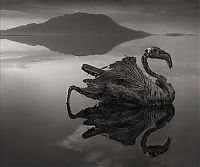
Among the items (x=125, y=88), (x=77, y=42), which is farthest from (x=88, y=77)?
(x=77, y=42)

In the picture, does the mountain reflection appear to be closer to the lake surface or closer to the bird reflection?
the lake surface

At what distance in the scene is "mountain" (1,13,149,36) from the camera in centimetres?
226

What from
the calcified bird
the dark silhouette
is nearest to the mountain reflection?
the dark silhouette

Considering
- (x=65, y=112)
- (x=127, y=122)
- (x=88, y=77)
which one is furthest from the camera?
(x=88, y=77)

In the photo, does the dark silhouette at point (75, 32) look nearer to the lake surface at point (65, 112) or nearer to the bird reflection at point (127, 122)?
the lake surface at point (65, 112)

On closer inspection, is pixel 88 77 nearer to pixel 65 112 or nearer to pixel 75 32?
pixel 65 112

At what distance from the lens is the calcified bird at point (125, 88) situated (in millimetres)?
1374

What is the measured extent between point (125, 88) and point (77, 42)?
89cm

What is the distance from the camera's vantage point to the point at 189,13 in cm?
223

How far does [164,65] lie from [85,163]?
37.5 inches

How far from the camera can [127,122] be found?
4.13ft

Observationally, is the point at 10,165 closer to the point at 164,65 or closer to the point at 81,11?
the point at 164,65

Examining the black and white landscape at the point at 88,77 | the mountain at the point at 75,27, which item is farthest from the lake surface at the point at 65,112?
the mountain at the point at 75,27

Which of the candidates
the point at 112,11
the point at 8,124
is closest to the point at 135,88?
the point at 8,124
